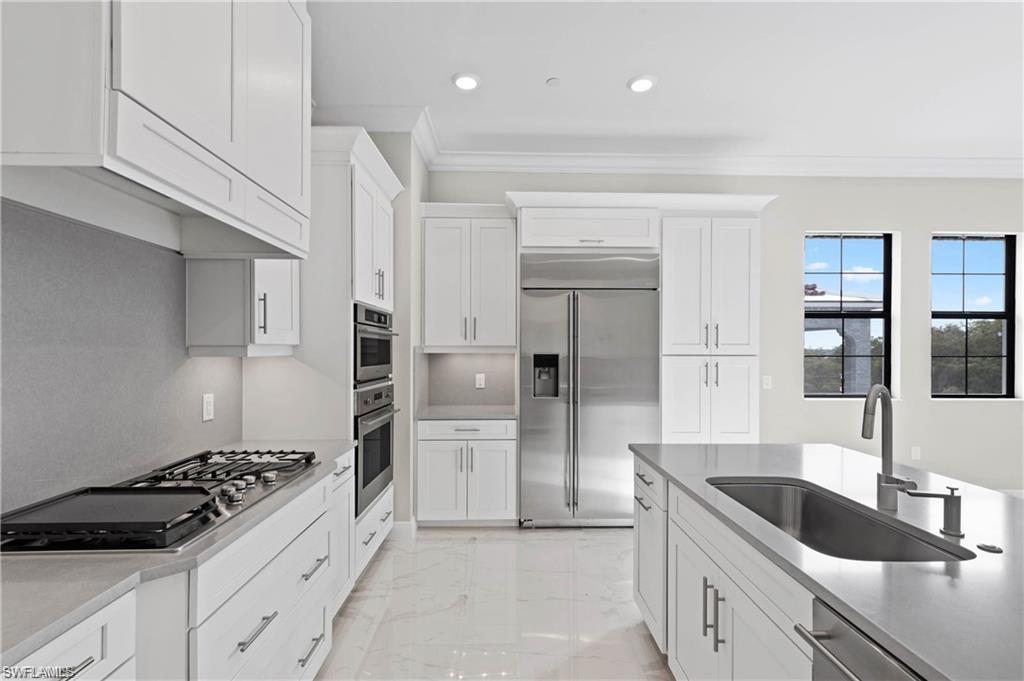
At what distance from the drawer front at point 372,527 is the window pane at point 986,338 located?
16.4ft

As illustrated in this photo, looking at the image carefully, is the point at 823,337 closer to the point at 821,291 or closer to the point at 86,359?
the point at 821,291

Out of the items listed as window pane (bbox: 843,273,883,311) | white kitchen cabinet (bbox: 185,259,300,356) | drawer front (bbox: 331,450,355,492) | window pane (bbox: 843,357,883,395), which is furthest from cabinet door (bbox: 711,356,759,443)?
white kitchen cabinet (bbox: 185,259,300,356)

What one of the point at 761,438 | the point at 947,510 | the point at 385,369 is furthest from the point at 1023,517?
the point at 761,438

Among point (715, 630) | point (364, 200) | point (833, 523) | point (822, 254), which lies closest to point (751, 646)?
point (715, 630)

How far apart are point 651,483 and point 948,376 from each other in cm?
412

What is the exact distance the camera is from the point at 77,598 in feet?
3.35

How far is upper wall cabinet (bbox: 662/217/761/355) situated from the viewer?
4.27 m

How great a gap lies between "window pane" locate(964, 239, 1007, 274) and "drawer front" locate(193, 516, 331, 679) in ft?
18.7

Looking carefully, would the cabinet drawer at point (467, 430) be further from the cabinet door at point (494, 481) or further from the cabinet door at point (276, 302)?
the cabinet door at point (276, 302)

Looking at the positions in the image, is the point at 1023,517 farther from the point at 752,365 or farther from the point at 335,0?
the point at 335,0

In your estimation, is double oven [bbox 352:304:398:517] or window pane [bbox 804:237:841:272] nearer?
double oven [bbox 352:304:398:517]

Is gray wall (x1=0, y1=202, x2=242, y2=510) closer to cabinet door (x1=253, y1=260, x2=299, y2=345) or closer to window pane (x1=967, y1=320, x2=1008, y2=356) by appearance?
cabinet door (x1=253, y1=260, x2=299, y2=345)

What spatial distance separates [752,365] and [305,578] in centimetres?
346

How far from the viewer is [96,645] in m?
1.03
